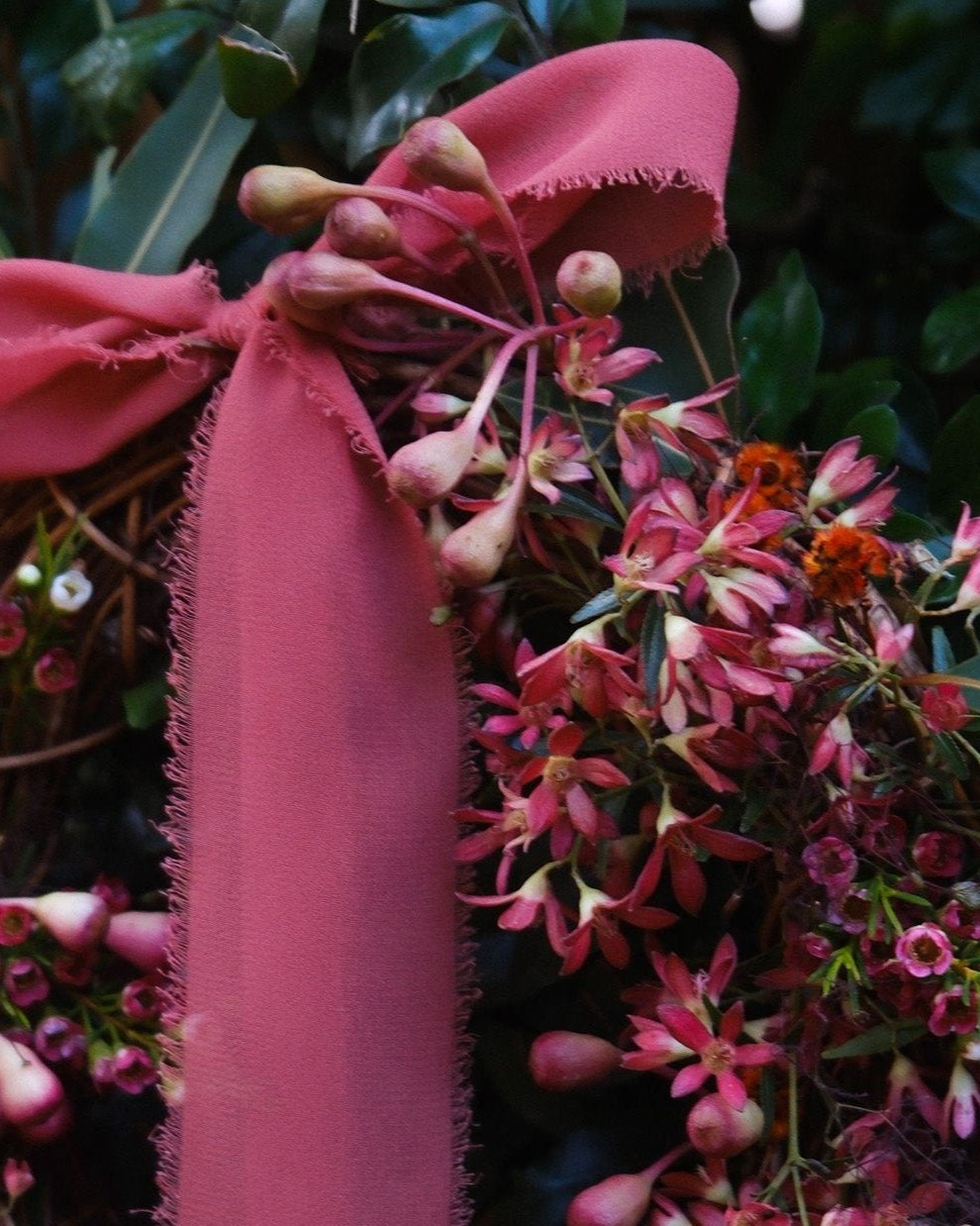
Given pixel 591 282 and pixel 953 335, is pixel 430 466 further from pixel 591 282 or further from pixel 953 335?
pixel 953 335

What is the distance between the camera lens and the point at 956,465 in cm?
65

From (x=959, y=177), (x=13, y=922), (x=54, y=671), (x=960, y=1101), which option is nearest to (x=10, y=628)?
(x=54, y=671)

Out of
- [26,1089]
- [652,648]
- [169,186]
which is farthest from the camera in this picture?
[169,186]

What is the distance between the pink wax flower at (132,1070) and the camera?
573 mm

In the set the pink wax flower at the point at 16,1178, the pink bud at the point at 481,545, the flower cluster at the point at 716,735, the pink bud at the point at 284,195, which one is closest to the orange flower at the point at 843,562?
the flower cluster at the point at 716,735

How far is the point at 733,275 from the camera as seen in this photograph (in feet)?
1.87

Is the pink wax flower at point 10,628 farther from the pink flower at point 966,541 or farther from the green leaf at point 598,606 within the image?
the pink flower at point 966,541

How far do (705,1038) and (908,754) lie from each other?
133 mm

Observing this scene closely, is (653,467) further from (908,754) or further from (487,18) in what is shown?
(487,18)

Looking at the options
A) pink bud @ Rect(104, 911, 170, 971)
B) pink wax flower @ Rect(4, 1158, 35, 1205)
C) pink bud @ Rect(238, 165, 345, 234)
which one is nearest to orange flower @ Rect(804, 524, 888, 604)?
pink bud @ Rect(238, 165, 345, 234)

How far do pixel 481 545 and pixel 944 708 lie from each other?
17 cm

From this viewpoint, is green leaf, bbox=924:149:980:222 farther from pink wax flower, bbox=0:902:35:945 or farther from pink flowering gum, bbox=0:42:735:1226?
pink wax flower, bbox=0:902:35:945

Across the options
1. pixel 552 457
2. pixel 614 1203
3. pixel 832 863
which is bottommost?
pixel 614 1203

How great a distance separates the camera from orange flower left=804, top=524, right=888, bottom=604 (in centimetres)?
45
